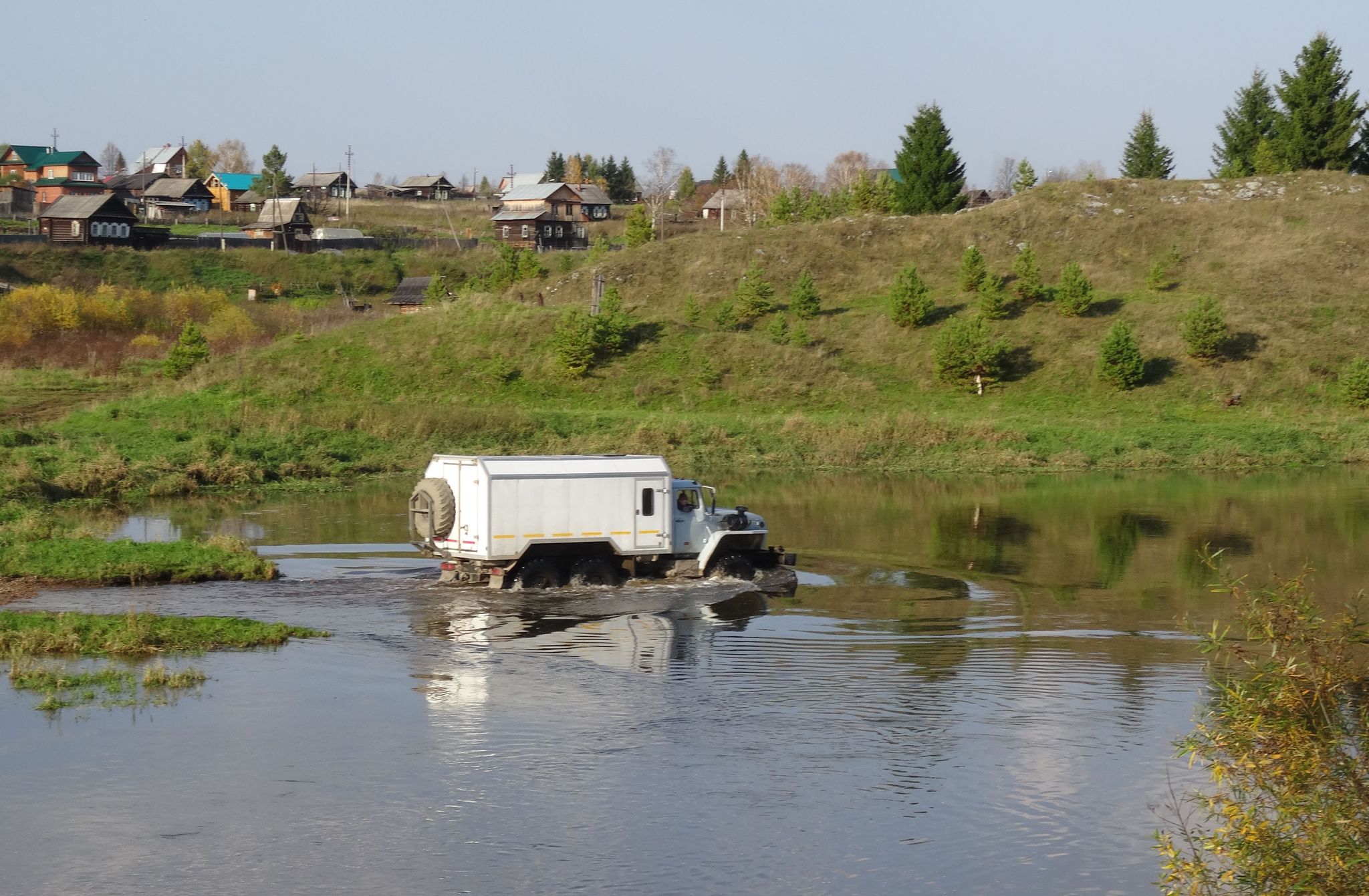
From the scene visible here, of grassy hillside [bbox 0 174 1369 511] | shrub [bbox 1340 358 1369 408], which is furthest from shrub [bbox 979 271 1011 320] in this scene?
shrub [bbox 1340 358 1369 408]

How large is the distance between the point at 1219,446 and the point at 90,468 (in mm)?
43330

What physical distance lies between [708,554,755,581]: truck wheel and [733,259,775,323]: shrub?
45.4 meters

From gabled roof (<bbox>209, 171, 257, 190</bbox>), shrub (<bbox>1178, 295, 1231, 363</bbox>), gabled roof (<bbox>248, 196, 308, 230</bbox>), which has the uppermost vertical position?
gabled roof (<bbox>209, 171, 257, 190</bbox>)

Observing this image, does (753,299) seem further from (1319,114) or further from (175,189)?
(175,189)

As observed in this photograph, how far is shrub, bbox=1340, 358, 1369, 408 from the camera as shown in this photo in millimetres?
61156

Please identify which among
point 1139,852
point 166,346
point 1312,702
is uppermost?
point 166,346

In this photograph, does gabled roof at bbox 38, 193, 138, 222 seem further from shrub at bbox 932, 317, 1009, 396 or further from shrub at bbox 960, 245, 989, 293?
shrub at bbox 932, 317, 1009, 396

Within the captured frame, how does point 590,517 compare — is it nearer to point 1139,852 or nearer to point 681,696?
point 681,696

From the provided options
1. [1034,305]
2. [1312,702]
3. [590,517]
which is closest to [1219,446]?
[1034,305]

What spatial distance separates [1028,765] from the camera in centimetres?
1653

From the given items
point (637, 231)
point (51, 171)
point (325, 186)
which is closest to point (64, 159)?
point (51, 171)

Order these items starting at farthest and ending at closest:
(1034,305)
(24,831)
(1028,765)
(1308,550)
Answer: (1034,305) → (1308,550) → (1028,765) → (24,831)

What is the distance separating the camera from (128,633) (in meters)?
21.2

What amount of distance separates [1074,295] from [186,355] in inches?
1754
